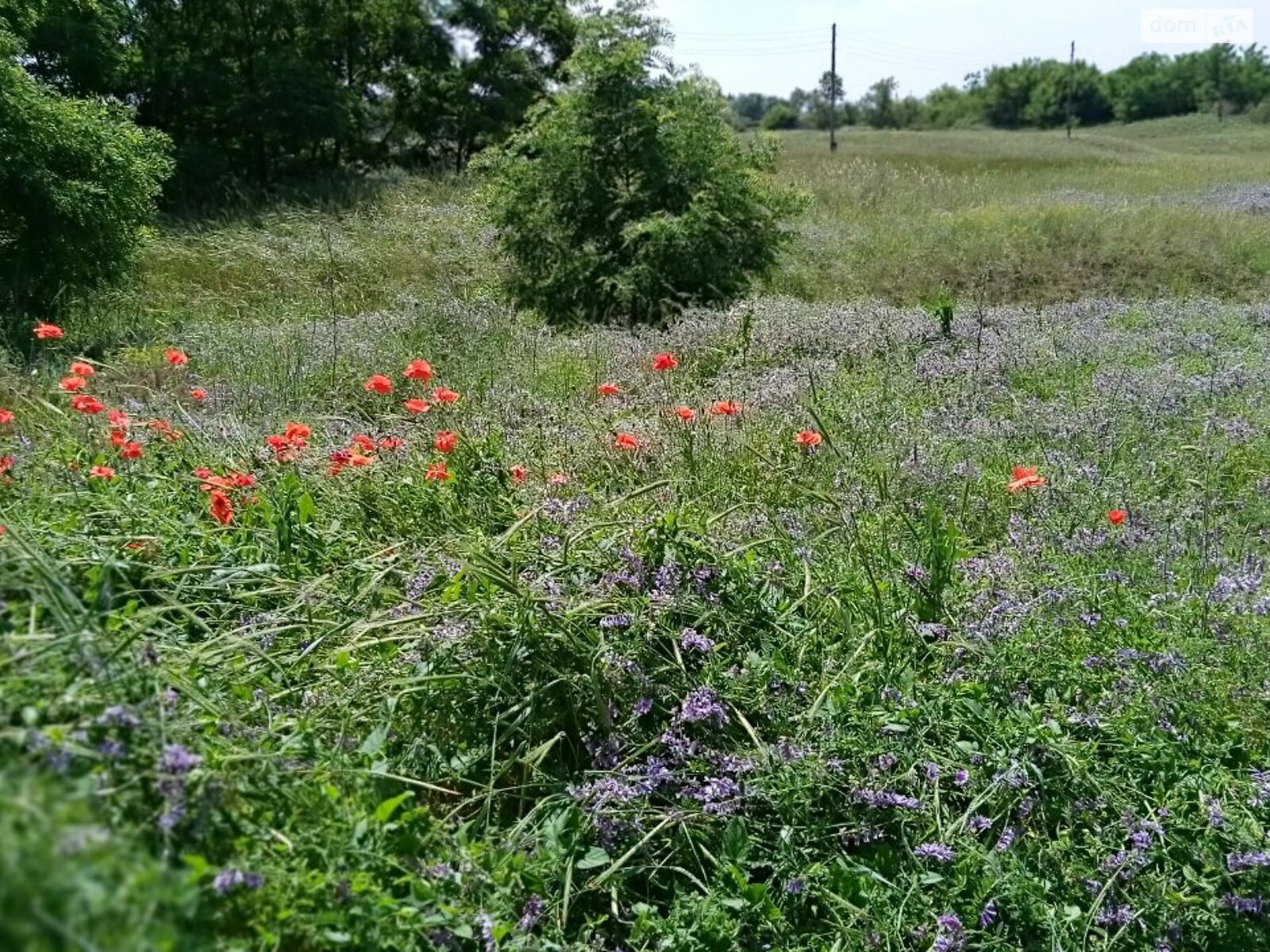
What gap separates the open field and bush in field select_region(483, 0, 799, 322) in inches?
134

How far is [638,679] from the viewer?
7.86 feet

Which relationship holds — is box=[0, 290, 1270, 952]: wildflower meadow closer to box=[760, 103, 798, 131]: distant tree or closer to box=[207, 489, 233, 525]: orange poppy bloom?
box=[207, 489, 233, 525]: orange poppy bloom

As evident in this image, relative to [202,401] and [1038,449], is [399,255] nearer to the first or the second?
[202,401]

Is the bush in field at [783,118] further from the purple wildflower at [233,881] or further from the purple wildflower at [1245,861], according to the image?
the purple wildflower at [233,881]

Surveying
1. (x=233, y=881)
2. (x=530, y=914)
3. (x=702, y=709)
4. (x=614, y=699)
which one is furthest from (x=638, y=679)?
(x=233, y=881)

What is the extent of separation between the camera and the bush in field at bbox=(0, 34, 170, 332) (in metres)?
6.75

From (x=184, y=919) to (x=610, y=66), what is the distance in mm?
8066

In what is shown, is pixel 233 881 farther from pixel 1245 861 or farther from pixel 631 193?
pixel 631 193

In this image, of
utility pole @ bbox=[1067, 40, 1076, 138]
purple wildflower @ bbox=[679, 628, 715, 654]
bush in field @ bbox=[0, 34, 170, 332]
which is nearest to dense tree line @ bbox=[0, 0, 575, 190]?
bush in field @ bbox=[0, 34, 170, 332]

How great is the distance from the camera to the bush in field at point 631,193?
8.10 metres

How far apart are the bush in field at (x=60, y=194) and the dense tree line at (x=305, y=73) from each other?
4845 millimetres

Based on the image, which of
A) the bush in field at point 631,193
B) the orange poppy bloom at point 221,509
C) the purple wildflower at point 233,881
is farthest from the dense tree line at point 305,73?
the purple wildflower at point 233,881

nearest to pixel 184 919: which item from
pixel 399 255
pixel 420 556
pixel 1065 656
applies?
pixel 420 556

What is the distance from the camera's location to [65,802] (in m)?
0.95
